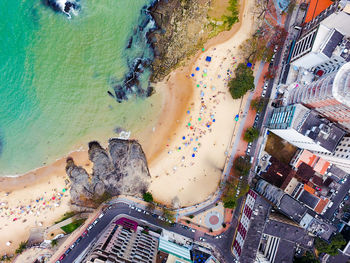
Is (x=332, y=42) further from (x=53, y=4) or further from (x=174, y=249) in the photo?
(x=53, y=4)

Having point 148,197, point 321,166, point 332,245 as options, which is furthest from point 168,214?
point 321,166

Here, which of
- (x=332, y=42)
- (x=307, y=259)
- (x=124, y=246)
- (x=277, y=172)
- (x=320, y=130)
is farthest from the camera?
(x=277, y=172)

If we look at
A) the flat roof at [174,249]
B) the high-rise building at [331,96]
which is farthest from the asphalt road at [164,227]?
the high-rise building at [331,96]

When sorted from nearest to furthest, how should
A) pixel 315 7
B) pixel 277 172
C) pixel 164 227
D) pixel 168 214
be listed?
1. pixel 168 214
2. pixel 277 172
3. pixel 315 7
4. pixel 164 227

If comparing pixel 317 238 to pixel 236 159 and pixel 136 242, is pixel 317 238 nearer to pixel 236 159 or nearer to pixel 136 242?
pixel 236 159

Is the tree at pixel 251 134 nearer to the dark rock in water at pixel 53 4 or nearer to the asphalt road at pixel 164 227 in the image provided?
the asphalt road at pixel 164 227

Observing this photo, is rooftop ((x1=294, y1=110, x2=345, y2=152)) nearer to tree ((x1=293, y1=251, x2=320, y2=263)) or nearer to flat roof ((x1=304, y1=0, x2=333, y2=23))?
tree ((x1=293, y1=251, x2=320, y2=263))

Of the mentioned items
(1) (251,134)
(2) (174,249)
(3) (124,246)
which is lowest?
(2) (174,249)
